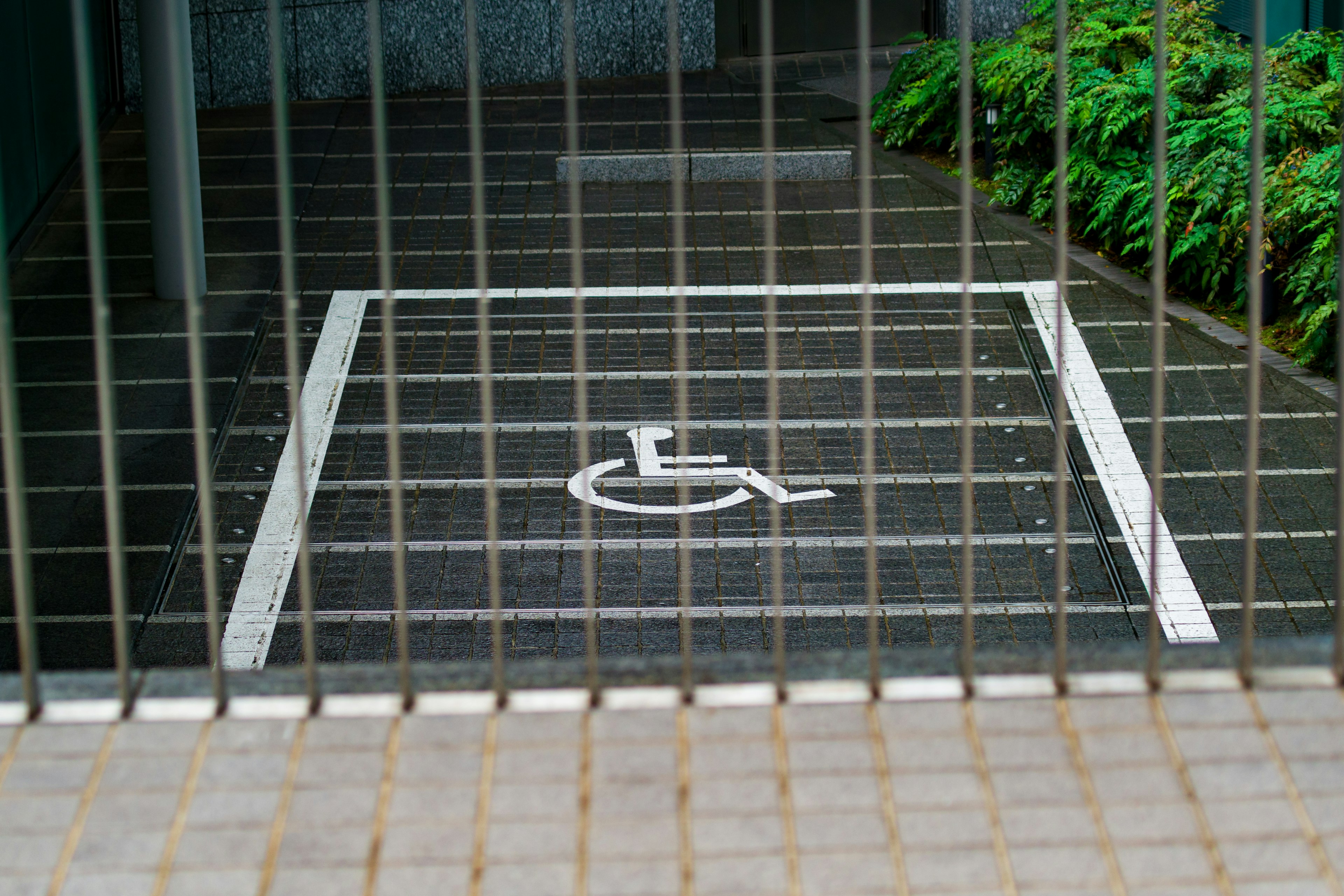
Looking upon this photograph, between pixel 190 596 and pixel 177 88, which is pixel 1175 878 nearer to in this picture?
pixel 177 88

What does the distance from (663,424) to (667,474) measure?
59 centimetres

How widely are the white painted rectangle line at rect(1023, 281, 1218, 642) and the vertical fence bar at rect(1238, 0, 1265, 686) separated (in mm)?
3657

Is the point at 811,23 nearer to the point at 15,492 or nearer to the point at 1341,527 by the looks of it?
the point at 1341,527

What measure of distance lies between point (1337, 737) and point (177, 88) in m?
1.99

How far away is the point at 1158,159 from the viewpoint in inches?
92.6

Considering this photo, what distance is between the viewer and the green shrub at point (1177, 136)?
10219mm

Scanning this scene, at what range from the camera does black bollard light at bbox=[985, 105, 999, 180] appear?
12586mm

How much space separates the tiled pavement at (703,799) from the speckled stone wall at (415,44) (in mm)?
13430

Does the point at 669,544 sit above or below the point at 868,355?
below

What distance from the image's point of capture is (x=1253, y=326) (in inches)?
95.0

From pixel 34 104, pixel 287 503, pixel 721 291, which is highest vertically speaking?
pixel 34 104

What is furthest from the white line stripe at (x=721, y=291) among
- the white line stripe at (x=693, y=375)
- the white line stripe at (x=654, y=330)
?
the white line stripe at (x=693, y=375)

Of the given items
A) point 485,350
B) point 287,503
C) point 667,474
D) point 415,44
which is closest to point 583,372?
point 485,350

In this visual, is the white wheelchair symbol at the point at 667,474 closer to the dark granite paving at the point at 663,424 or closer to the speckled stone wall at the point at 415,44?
the dark granite paving at the point at 663,424
